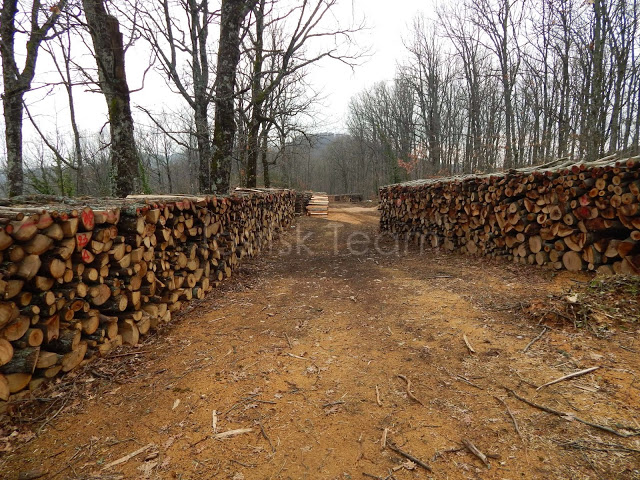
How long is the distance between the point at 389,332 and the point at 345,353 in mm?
676

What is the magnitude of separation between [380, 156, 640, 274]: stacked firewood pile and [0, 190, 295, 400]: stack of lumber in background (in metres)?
5.33

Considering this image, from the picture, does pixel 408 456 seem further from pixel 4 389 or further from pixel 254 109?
pixel 254 109

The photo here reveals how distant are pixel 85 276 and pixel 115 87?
18.9ft

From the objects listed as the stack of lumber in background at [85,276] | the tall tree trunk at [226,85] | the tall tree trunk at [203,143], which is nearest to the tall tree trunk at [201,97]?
the tall tree trunk at [203,143]

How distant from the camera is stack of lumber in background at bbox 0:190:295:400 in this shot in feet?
7.34

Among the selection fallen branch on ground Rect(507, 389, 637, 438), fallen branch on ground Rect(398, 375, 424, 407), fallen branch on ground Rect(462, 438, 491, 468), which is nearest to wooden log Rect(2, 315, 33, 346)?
fallen branch on ground Rect(398, 375, 424, 407)

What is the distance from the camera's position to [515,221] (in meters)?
5.77

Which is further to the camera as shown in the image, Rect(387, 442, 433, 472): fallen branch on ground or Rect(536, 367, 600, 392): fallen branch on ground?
Rect(536, 367, 600, 392): fallen branch on ground

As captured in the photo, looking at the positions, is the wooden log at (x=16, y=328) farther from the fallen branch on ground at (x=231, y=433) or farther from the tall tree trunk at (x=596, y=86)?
the tall tree trunk at (x=596, y=86)

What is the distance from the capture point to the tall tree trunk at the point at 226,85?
721 cm

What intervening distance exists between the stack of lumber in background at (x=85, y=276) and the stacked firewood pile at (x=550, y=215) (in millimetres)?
5326

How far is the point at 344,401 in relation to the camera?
2486mm

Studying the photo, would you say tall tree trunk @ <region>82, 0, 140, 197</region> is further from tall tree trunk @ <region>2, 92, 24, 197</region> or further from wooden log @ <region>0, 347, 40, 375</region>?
wooden log @ <region>0, 347, 40, 375</region>

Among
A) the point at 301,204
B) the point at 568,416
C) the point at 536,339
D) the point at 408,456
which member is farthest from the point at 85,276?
the point at 301,204
